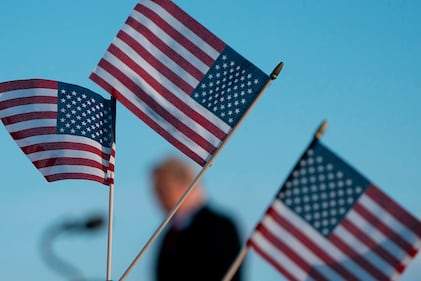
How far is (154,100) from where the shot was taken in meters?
9.30

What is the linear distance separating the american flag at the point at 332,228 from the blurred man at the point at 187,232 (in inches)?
37.7

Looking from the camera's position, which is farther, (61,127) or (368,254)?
(61,127)

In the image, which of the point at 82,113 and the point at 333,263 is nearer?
the point at 333,263

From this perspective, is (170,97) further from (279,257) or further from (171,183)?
(171,183)

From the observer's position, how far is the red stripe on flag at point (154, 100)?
9.05m

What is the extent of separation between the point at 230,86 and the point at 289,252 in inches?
104

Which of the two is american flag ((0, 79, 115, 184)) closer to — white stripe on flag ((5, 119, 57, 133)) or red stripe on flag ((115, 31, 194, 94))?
white stripe on flag ((5, 119, 57, 133))

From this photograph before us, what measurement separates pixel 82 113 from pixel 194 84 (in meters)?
1.40

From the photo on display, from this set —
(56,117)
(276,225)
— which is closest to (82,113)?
(56,117)

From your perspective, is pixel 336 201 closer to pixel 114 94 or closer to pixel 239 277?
pixel 239 277

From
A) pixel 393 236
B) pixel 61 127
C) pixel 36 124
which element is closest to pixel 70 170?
pixel 61 127

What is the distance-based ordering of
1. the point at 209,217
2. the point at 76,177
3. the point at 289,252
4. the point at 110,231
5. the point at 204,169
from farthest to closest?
the point at 76,177 < the point at 110,231 < the point at 204,169 < the point at 289,252 < the point at 209,217

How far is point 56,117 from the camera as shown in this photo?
10.1 m

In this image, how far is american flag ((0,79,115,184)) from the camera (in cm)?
989
